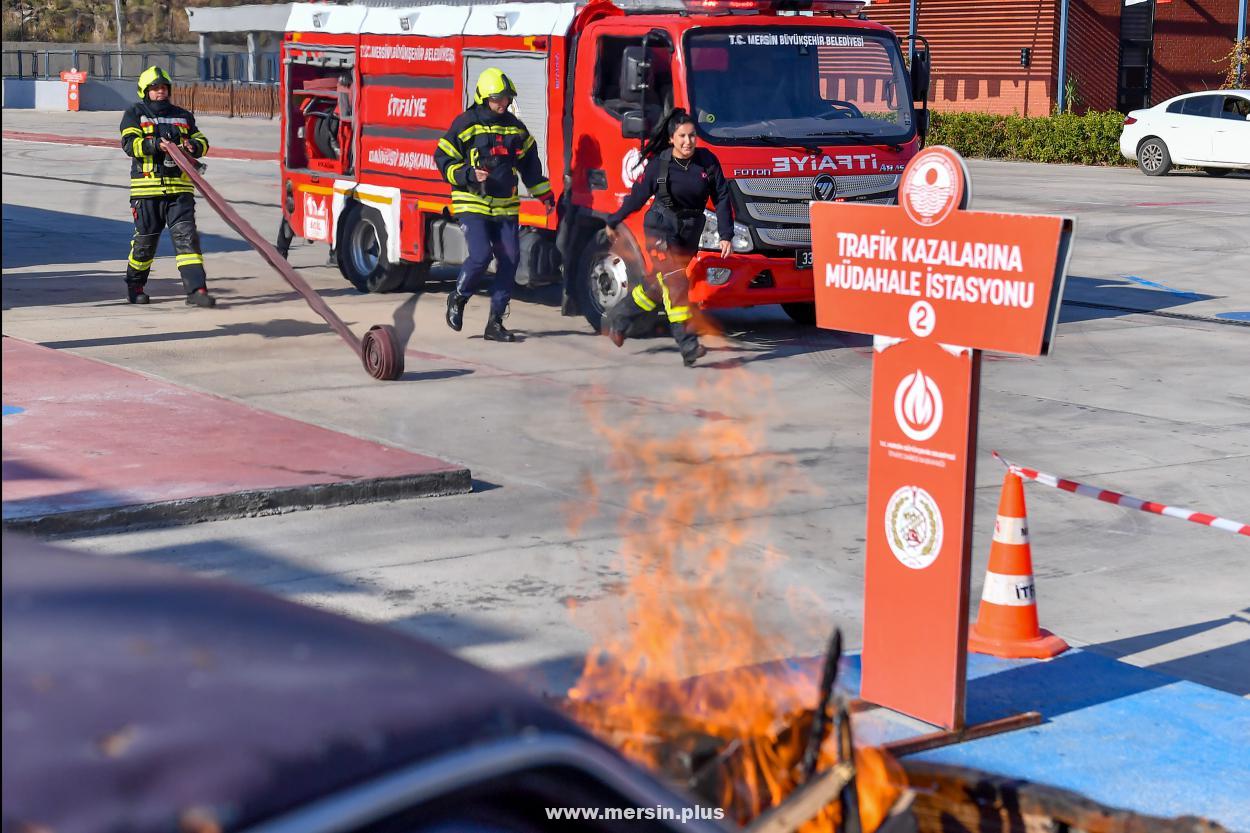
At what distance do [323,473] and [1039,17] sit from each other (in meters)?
38.1

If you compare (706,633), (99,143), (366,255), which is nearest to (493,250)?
(366,255)

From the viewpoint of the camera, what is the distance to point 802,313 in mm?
13711

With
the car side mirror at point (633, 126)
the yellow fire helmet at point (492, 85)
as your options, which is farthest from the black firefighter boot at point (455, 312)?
the car side mirror at point (633, 126)

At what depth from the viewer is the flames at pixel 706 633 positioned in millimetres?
3664

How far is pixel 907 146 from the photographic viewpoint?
42.3 ft

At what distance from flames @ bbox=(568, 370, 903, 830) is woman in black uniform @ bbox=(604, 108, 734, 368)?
4.00ft

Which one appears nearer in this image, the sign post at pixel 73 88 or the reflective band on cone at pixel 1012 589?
the reflective band on cone at pixel 1012 589

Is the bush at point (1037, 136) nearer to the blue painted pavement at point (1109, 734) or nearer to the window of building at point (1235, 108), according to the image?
the window of building at point (1235, 108)

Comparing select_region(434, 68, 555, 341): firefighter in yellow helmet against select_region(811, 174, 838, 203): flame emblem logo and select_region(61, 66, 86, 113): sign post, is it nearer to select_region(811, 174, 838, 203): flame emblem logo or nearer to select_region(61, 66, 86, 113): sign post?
select_region(811, 174, 838, 203): flame emblem logo

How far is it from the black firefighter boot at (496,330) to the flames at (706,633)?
257 centimetres

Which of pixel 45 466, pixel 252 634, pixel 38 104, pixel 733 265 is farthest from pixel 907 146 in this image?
pixel 38 104

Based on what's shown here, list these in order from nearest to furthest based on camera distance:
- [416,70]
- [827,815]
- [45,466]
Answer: [827,815] < [45,466] < [416,70]

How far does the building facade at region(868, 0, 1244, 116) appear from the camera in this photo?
1665 inches

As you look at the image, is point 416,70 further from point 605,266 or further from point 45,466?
point 45,466
